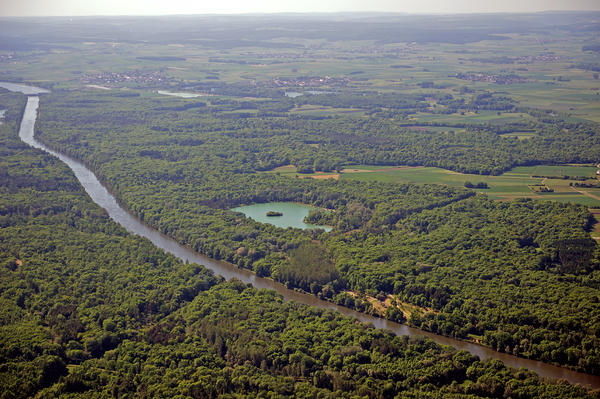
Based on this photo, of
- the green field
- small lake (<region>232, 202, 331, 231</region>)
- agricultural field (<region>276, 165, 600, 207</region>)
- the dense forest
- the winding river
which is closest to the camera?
the winding river

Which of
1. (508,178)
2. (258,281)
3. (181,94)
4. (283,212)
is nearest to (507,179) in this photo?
(508,178)

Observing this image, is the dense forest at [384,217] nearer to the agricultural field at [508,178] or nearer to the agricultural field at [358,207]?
the agricultural field at [358,207]

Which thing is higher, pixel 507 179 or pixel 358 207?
pixel 507 179

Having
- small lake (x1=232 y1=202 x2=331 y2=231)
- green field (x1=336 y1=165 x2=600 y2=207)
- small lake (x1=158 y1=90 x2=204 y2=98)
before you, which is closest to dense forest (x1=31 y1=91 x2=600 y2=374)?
small lake (x1=232 y1=202 x2=331 y2=231)

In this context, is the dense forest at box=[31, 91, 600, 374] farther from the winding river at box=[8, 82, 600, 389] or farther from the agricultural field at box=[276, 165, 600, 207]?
the agricultural field at box=[276, 165, 600, 207]

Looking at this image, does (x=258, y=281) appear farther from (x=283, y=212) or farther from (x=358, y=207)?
(x=358, y=207)

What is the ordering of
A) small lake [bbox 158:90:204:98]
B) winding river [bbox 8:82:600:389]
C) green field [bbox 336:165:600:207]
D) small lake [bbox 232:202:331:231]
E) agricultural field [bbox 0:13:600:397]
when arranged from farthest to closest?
small lake [bbox 158:90:204:98]
green field [bbox 336:165:600:207]
small lake [bbox 232:202:331:231]
agricultural field [bbox 0:13:600:397]
winding river [bbox 8:82:600:389]
